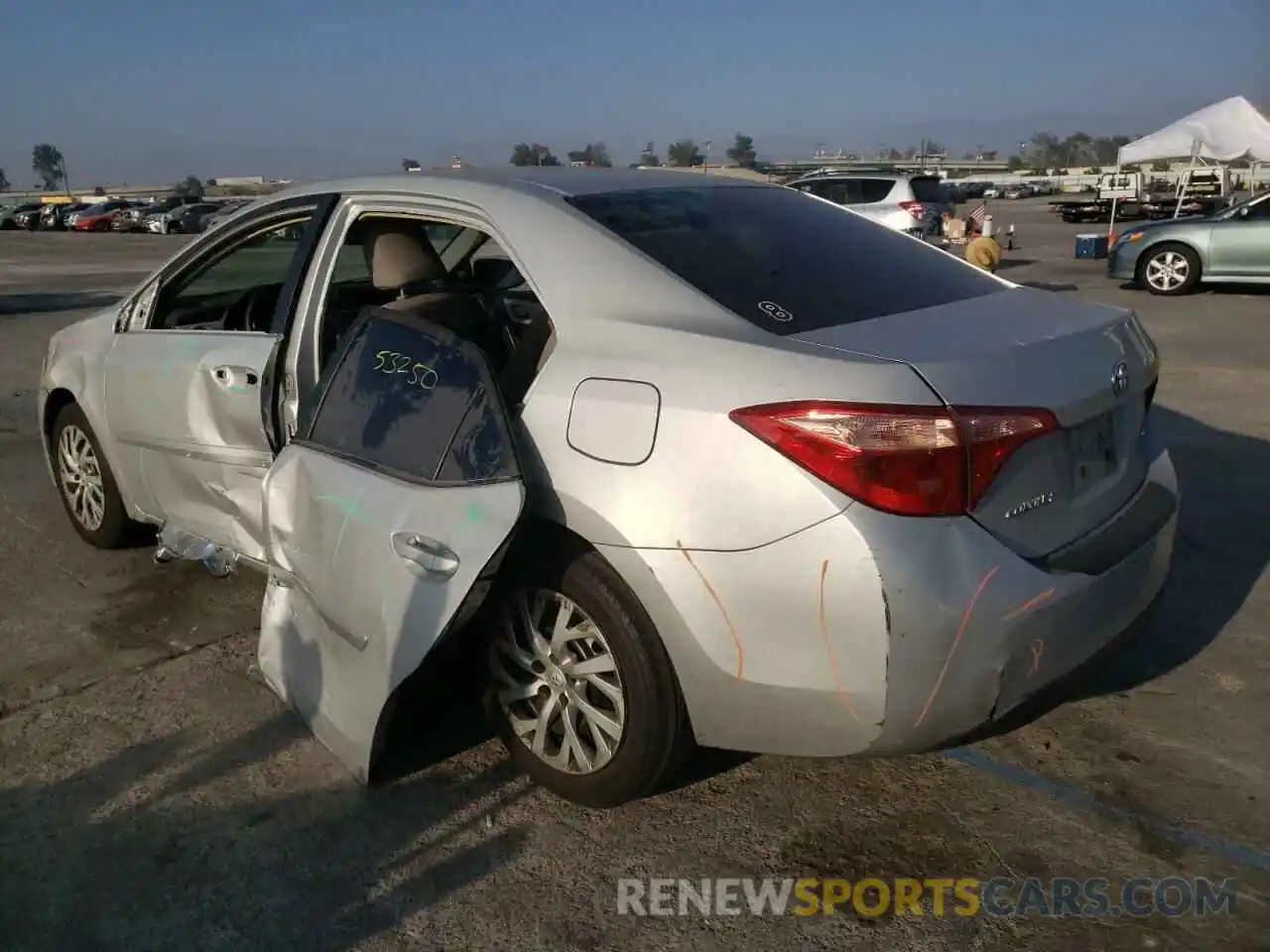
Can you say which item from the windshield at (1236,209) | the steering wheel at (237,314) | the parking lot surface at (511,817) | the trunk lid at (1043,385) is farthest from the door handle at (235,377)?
the windshield at (1236,209)

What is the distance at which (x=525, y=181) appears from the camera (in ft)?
10.7

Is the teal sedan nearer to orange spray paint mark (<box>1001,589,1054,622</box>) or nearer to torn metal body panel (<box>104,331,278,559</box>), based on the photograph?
orange spray paint mark (<box>1001,589,1054,622</box>)

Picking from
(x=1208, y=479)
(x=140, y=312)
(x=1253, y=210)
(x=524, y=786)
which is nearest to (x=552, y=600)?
(x=524, y=786)

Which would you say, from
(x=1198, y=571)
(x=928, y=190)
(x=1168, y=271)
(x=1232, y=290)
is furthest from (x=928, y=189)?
(x=1198, y=571)

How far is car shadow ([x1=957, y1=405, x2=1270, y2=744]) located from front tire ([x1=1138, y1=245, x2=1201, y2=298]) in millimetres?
8794

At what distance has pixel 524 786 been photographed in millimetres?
3064

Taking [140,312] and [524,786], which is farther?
[140,312]

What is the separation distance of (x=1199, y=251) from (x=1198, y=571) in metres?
11.6

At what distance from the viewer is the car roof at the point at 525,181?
125 inches

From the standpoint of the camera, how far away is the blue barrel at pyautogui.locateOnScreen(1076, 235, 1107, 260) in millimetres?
20438

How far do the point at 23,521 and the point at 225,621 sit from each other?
202 cm

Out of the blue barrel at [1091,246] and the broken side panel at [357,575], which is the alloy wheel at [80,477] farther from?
the blue barrel at [1091,246]

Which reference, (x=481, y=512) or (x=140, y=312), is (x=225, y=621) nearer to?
(x=140, y=312)

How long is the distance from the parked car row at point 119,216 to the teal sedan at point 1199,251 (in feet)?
130
